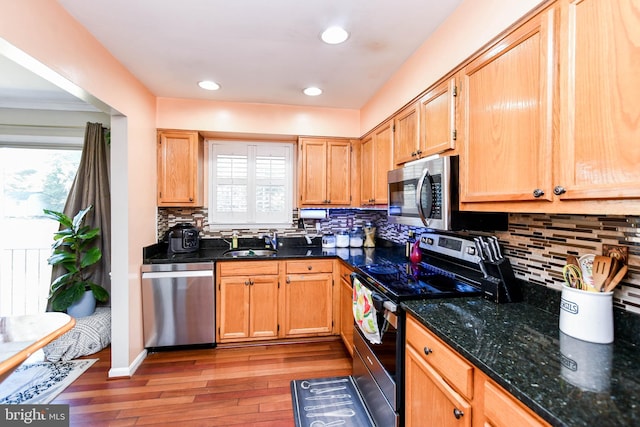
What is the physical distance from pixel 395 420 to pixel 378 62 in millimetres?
2295

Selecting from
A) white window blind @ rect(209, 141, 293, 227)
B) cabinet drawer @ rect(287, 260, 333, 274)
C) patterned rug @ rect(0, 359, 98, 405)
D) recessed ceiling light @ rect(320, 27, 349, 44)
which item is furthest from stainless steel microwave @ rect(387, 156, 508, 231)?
patterned rug @ rect(0, 359, 98, 405)

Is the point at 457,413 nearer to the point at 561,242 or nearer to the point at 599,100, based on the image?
the point at 561,242

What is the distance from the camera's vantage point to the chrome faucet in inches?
128

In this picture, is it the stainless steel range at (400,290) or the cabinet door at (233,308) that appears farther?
Answer: the cabinet door at (233,308)

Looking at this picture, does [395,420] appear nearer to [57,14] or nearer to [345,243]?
[345,243]

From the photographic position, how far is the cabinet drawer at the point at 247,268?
106 inches

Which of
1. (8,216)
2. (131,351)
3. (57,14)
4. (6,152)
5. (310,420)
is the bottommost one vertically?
(310,420)

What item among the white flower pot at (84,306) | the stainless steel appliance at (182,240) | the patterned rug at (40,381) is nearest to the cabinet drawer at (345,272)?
the stainless steel appliance at (182,240)

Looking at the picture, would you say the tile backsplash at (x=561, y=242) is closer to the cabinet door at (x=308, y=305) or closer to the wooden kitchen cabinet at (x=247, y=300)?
the cabinet door at (x=308, y=305)

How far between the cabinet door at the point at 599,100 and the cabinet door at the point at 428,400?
0.83 meters

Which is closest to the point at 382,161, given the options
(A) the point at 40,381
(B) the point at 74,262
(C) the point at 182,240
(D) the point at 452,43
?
(D) the point at 452,43

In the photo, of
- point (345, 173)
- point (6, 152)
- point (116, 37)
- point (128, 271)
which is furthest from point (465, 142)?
point (6, 152)

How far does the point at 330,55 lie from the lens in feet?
6.70

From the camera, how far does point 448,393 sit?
3.57 ft
